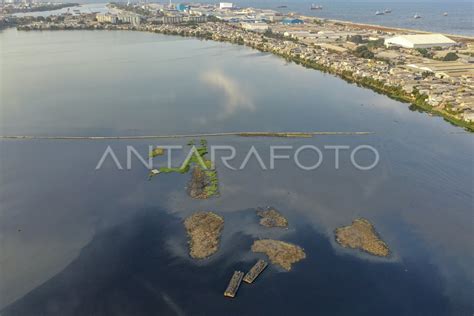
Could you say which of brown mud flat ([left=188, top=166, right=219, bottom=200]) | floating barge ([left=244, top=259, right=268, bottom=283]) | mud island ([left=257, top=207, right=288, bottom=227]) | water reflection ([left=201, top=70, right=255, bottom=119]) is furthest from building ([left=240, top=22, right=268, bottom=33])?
floating barge ([left=244, top=259, right=268, bottom=283])

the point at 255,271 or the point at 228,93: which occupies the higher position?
the point at 228,93

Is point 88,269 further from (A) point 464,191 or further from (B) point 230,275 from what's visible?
(A) point 464,191

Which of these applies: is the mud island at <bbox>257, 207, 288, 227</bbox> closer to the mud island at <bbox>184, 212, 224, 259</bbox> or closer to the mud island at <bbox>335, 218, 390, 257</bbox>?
the mud island at <bbox>184, 212, 224, 259</bbox>

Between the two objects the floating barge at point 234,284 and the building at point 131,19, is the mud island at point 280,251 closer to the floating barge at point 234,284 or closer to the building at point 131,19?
the floating barge at point 234,284

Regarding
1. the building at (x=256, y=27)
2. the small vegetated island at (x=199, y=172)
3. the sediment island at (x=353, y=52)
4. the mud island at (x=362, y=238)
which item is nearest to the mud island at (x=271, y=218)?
the mud island at (x=362, y=238)

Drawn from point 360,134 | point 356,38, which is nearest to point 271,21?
point 356,38

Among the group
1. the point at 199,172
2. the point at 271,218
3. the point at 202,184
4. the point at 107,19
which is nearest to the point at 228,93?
the point at 199,172

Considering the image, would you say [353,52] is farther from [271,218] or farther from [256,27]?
[271,218]
